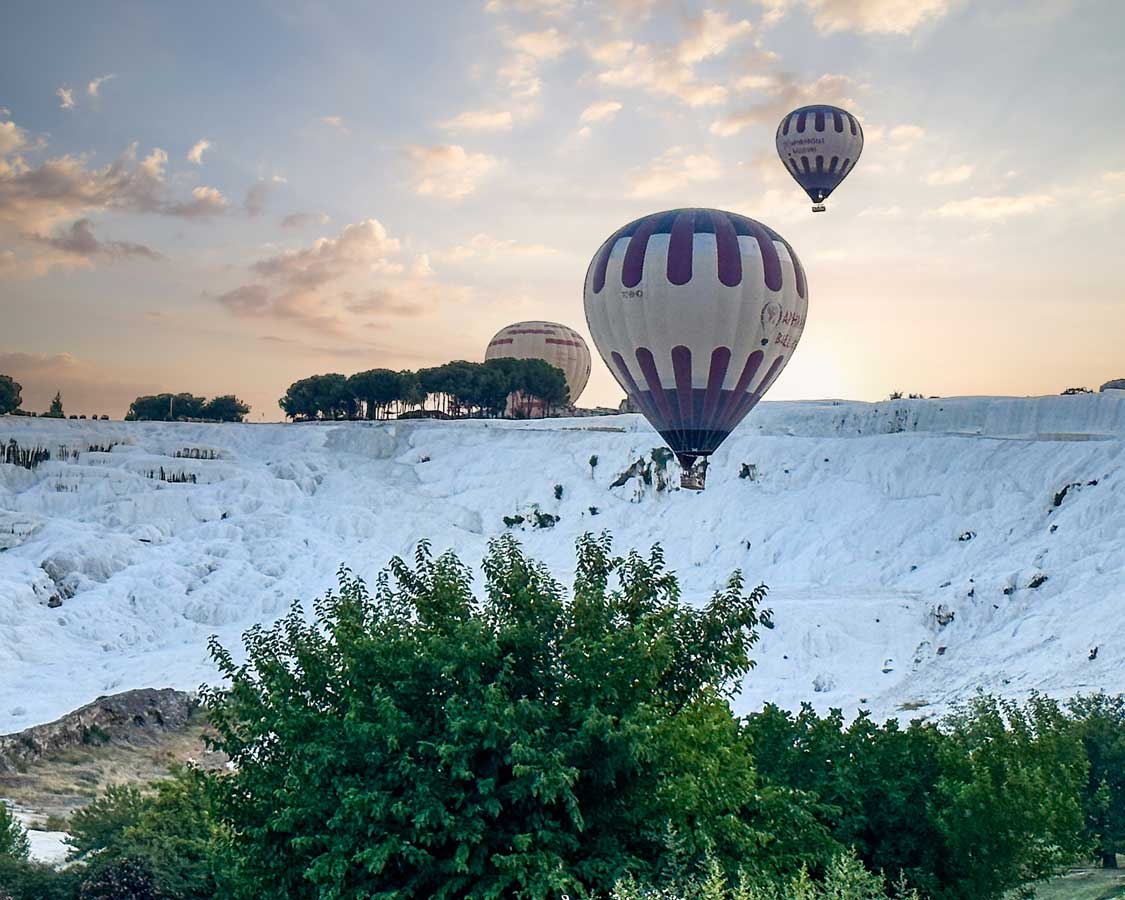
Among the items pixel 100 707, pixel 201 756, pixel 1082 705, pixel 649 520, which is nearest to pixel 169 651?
pixel 100 707

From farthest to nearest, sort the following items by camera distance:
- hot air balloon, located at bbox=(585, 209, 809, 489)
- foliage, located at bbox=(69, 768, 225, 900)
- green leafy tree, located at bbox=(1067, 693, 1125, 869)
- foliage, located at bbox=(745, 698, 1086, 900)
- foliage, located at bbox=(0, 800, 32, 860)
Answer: hot air balloon, located at bbox=(585, 209, 809, 489) → green leafy tree, located at bbox=(1067, 693, 1125, 869) → foliage, located at bbox=(0, 800, 32, 860) → foliage, located at bbox=(69, 768, 225, 900) → foliage, located at bbox=(745, 698, 1086, 900)

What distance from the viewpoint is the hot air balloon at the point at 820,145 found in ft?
203

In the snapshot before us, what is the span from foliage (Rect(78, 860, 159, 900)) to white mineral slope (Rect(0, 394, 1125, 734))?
1052 inches

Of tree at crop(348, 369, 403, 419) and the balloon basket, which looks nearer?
the balloon basket

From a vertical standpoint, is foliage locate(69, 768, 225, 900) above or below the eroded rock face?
above

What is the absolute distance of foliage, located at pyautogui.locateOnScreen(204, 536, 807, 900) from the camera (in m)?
13.3

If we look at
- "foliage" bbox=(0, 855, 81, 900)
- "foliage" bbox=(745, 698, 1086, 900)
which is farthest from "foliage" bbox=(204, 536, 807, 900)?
"foliage" bbox=(0, 855, 81, 900)

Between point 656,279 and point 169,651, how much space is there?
100 ft

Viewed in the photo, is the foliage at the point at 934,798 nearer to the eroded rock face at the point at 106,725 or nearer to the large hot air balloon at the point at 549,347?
the eroded rock face at the point at 106,725

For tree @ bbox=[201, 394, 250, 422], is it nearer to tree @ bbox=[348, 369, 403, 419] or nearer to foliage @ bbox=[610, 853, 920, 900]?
tree @ bbox=[348, 369, 403, 419]

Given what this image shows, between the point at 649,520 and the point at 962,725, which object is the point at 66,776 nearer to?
the point at 962,725

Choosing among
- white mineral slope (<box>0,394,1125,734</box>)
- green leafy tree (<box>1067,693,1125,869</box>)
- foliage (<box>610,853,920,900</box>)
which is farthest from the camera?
white mineral slope (<box>0,394,1125,734</box>)

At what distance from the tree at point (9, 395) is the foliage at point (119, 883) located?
348ft

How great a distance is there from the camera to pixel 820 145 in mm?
61906
